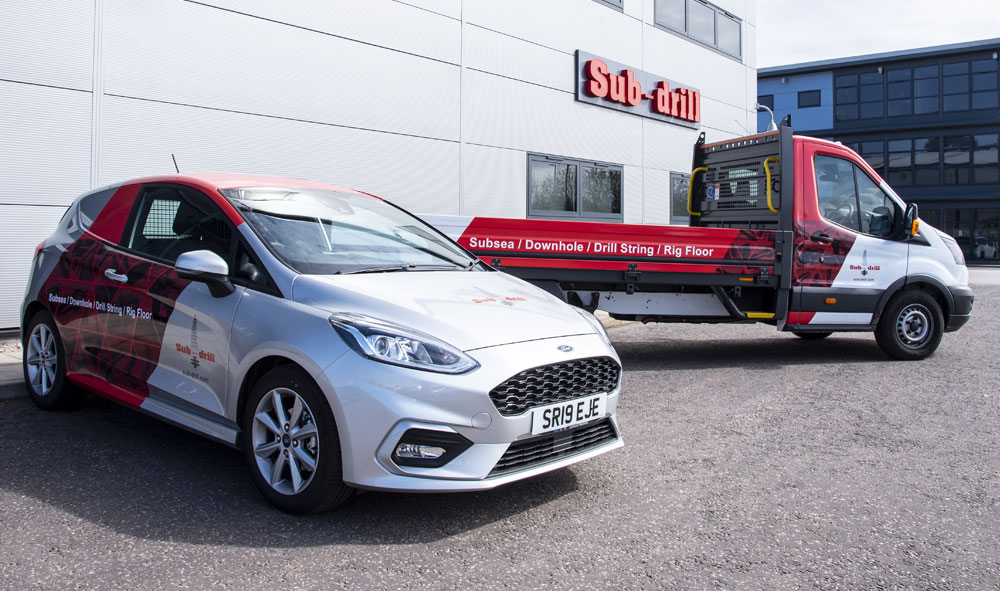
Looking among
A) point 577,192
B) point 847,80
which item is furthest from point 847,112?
point 577,192

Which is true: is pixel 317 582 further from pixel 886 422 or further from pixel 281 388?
pixel 886 422

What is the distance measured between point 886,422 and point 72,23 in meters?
8.57

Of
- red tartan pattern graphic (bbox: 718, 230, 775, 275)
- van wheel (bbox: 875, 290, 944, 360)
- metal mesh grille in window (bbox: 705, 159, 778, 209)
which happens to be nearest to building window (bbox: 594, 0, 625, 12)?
metal mesh grille in window (bbox: 705, 159, 778, 209)

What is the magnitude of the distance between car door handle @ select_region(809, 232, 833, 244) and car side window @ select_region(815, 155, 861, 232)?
21cm

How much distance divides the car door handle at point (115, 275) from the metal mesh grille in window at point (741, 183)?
6.36 m

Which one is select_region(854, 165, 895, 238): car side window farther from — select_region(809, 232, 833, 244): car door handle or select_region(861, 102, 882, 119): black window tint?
select_region(861, 102, 882, 119): black window tint

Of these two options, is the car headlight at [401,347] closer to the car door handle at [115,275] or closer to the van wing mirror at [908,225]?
the car door handle at [115,275]

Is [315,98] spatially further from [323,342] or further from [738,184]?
[323,342]

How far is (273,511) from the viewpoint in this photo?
3479 mm

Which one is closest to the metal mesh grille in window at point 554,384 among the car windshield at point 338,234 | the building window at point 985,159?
the car windshield at point 338,234

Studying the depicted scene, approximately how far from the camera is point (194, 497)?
3.65 m

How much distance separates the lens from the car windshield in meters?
3.89

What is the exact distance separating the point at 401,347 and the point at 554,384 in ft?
2.38

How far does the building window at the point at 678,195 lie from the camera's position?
54.1ft
